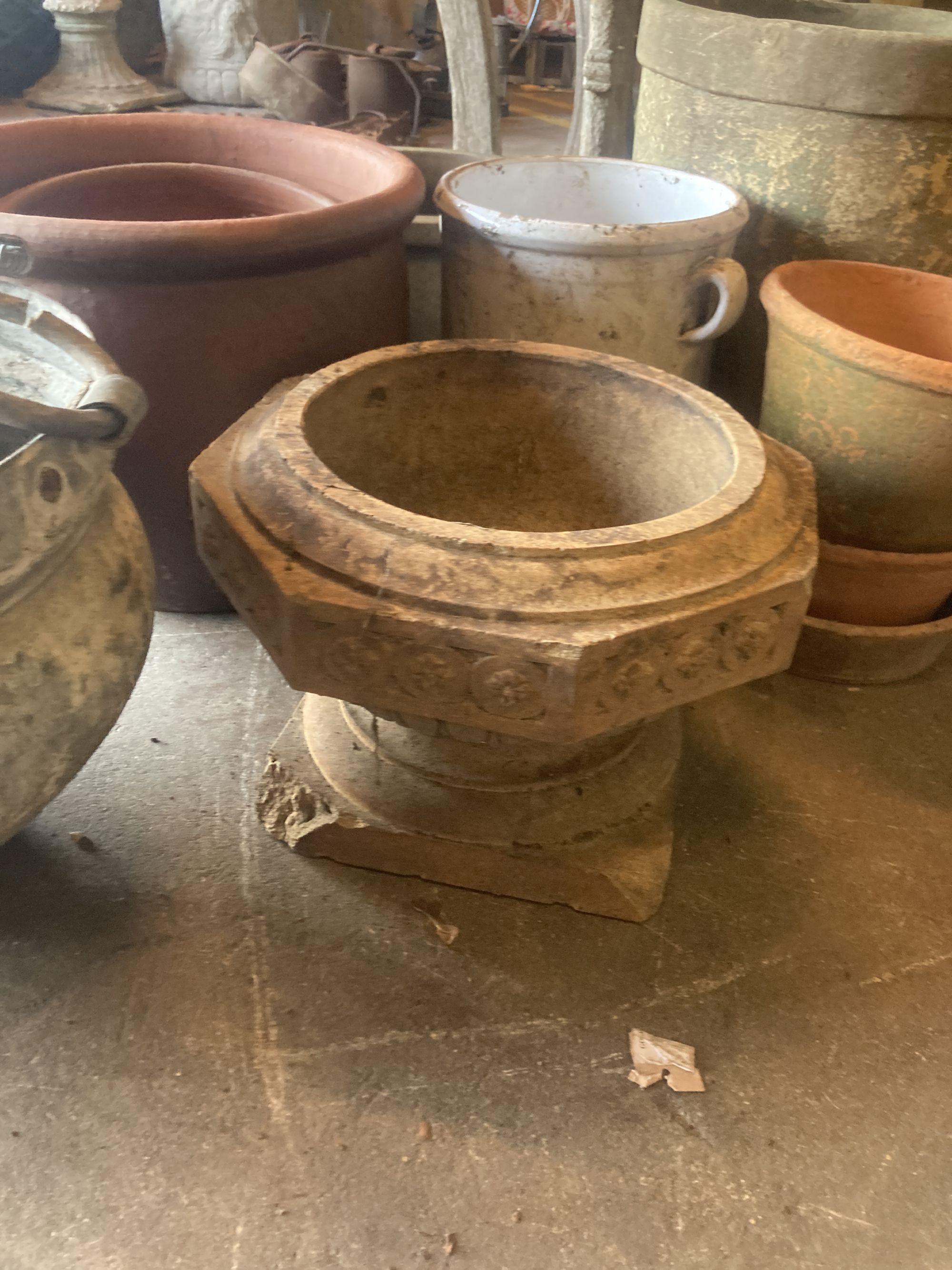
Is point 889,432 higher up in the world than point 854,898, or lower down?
higher up

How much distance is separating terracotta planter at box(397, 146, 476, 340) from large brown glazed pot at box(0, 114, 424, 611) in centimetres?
26

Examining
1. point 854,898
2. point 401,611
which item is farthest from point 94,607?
point 854,898

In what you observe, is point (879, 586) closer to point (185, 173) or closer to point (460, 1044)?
point (460, 1044)

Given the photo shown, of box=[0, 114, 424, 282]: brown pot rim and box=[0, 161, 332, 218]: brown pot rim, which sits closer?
box=[0, 114, 424, 282]: brown pot rim

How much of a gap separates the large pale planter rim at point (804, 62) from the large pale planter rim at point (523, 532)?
90cm

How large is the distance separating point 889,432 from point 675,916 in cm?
95

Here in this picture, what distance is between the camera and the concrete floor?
1130mm

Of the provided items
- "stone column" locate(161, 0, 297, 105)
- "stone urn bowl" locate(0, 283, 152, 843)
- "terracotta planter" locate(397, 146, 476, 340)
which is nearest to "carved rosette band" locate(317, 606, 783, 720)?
"stone urn bowl" locate(0, 283, 152, 843)

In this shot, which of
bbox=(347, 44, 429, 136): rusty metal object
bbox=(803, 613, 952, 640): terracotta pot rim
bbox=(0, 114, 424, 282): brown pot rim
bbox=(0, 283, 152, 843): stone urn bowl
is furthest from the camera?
bbox=(347, 44, 429, 136): rusty metal object

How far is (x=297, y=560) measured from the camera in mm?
1149

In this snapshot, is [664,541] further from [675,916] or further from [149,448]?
[149,448]

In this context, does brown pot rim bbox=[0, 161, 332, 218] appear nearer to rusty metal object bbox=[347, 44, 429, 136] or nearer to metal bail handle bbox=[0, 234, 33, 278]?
metal bail handle bbox=[0, 234, 33, 278]

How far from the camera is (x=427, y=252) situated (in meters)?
2.38

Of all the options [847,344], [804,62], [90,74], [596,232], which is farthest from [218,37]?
[847,344]
